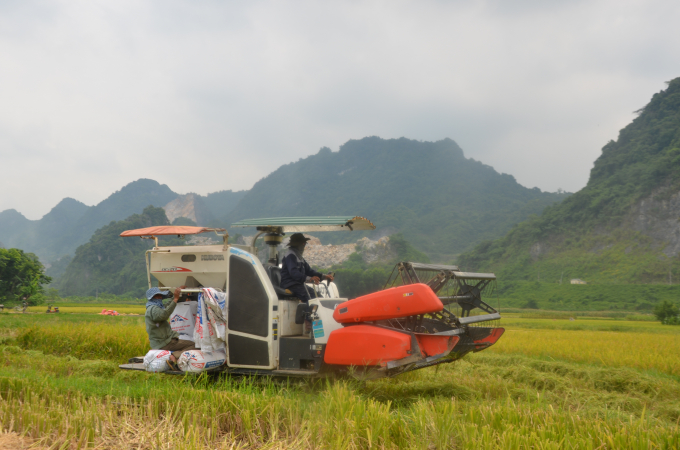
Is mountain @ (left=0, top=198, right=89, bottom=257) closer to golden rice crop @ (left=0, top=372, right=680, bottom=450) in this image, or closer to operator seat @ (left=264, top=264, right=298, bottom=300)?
operator seat @ (left=264, top=264, right=298, bottom=300)

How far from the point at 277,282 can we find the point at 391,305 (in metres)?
2.05

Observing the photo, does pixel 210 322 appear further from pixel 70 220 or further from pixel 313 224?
pixel 70 220

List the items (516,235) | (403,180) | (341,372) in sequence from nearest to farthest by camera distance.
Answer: (341,372) < (516,235) < (403,180)

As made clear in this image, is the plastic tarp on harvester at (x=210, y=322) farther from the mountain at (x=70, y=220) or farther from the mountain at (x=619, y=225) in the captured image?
the mountain at (x=70, y=220)

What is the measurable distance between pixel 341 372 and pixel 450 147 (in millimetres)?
144292

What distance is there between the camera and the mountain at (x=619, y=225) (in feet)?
163

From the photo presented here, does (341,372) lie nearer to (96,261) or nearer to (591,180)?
(591,180)

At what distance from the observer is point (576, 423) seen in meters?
3.62

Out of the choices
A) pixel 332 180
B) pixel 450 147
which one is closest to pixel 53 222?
pixel 332 180

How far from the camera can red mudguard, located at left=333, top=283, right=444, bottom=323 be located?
4.68 m

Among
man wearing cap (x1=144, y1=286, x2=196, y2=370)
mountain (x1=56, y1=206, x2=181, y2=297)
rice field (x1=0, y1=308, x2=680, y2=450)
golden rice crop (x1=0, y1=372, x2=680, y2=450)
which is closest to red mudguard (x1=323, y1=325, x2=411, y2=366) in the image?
rice field (x1=0, y1=308, x2=680, y2=450)

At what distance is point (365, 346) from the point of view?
16.6 ft

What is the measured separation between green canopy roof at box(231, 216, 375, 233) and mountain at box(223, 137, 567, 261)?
87714 mm

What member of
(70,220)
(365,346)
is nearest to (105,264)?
(365,346)
